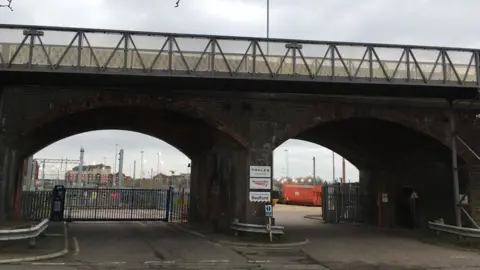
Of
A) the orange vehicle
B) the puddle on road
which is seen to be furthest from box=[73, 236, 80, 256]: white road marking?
the orange vehicle

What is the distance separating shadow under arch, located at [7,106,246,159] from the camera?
829 inches

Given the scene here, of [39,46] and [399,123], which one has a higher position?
[39,46]

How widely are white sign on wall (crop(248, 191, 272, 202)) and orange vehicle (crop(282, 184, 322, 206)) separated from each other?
44.0 m

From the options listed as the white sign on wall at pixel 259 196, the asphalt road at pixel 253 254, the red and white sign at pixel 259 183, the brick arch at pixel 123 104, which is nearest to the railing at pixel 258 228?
the white sign on wall at pixel 259 196

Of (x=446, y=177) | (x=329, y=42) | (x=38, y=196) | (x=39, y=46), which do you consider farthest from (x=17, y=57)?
(x=446, y=177)

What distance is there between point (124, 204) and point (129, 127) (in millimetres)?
8538

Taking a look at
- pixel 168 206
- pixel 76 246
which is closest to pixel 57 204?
pixel 168 206

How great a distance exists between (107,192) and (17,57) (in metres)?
16.1

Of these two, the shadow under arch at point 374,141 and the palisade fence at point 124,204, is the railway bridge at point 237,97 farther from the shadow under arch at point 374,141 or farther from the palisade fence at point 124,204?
the palisade fence at point 124,204

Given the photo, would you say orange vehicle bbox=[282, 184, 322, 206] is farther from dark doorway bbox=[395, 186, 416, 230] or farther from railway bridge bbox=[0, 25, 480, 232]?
railway bridge bbox=[0, 25, 480, 232]

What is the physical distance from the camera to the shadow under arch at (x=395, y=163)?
77.4 ft

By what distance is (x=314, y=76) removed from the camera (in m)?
19.3

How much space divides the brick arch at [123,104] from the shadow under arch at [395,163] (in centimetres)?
472

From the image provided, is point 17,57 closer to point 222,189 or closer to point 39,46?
point 39,46
